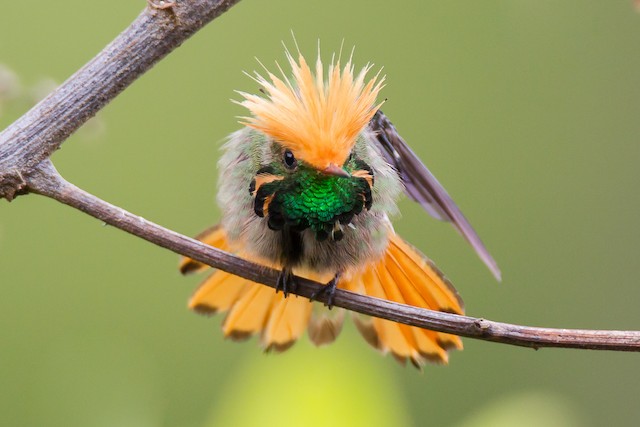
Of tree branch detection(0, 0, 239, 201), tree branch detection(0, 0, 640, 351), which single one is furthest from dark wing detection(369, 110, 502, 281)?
tree branch detection(0, 0, 239, 201)

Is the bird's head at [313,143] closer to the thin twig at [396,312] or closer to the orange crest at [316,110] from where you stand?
the orange crest at [316,110]

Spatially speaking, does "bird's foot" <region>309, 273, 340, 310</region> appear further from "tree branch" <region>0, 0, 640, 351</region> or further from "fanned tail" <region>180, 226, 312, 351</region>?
"tree branch" <region>0, 0, 640, 351</region>

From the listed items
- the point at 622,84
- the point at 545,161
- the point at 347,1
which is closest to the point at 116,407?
the point at 347,1

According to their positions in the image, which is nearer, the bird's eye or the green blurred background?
the bird's eye

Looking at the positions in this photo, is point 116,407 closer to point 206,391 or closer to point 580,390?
point 206,391

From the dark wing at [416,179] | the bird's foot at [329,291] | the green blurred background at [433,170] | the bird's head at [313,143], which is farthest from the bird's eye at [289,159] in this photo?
the green blurred background at [433,170]

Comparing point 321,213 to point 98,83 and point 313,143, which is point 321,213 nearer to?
point 313,143
